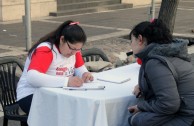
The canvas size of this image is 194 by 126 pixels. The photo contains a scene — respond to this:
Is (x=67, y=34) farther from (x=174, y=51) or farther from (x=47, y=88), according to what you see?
(x=174, y=51)

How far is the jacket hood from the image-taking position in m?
3.29

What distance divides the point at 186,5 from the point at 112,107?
58.8 feet

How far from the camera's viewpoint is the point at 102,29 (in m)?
12.8

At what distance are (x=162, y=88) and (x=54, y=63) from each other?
3.65 ft

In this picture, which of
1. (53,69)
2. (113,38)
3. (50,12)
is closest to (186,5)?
(50,12)

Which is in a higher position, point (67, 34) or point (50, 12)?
point (67, 34)

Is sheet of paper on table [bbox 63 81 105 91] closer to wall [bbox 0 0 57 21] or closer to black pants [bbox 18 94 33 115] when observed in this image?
black pants [bbox 18 94 33 115]

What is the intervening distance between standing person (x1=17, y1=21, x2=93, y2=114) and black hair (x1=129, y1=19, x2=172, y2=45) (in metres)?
0.58

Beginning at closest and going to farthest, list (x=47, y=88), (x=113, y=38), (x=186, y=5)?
(x=47, y=88)
(x=113, y=38)
(x=186, y=5)

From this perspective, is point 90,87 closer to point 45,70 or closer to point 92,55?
point 45,70

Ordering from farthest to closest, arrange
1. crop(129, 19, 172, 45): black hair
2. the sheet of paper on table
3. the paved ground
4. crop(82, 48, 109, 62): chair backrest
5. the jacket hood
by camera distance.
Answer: the paved ground → crop(82, 48, 109, 62): chair backrest → the sheet of paper on table → crop(129, 19, 172, 45): black hair → the jacket hood

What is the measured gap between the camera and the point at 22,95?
4004 mm

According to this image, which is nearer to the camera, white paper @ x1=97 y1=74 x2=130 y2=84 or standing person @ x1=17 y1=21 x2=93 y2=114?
standing person @ x1=17 y1=21 x2=93 y2=114

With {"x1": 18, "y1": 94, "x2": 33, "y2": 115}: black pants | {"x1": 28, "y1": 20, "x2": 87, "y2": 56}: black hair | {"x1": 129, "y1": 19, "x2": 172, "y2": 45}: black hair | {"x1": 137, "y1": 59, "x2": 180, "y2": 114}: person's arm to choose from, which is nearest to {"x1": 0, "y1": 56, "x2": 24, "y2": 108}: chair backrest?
{"x1": 18, "y1": 94, "x2": 33, "y2": 115}: black pants
